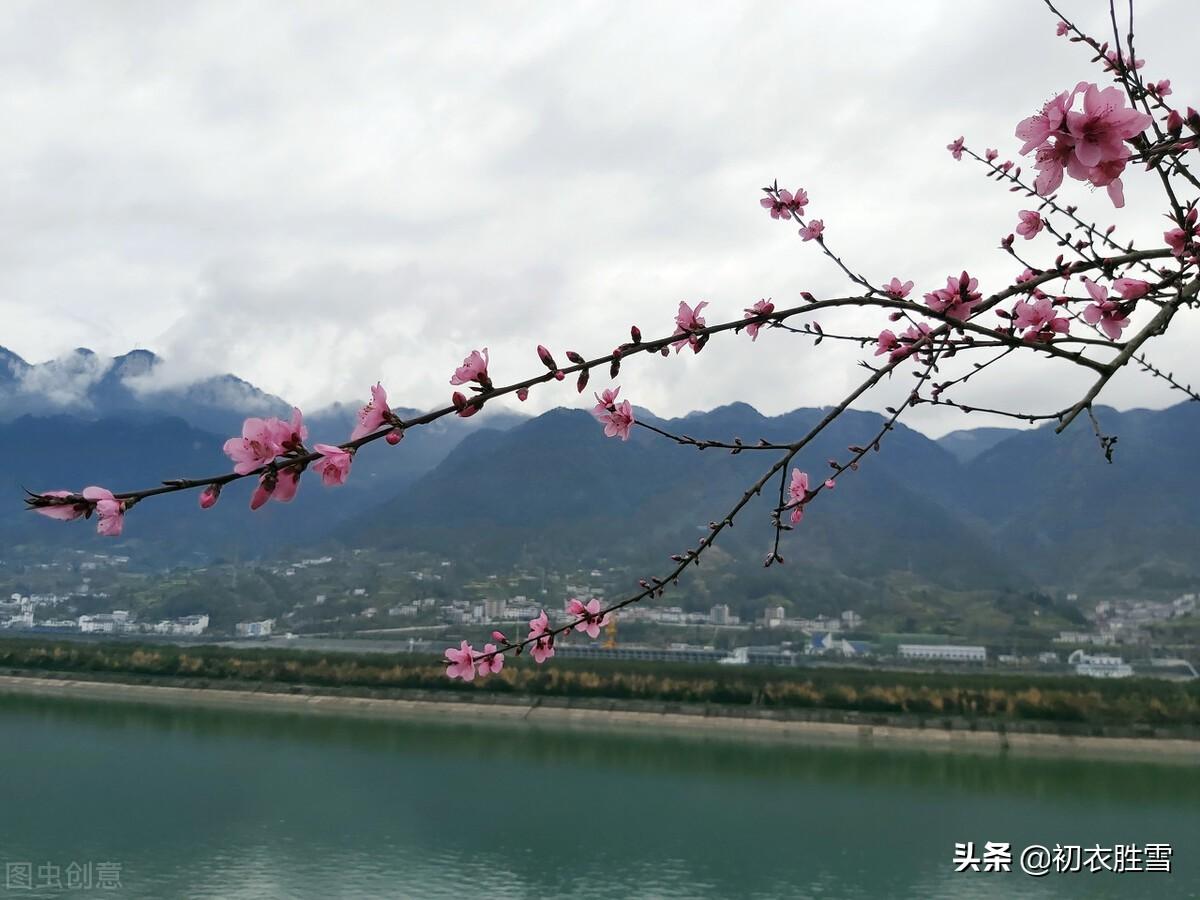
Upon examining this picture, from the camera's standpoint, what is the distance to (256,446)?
1.00m

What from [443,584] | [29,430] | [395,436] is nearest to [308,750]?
[395,436]

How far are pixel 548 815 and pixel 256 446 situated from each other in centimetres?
1396

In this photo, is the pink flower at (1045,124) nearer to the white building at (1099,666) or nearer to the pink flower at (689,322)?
the pink flower at (689,322)

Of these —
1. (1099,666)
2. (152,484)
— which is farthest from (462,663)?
(152,484)

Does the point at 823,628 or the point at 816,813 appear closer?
the point at 816,813

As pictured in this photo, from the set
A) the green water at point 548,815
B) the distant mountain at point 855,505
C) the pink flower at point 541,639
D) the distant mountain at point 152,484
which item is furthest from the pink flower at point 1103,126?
the distant mountain at point 152,484

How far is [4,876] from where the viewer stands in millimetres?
9734

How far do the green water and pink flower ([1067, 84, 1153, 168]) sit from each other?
10705 mm

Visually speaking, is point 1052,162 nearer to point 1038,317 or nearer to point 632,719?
point 1038,317

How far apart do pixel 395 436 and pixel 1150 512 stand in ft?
425

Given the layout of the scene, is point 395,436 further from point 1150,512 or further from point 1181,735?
point 1150,512

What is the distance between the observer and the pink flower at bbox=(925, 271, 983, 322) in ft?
5.39

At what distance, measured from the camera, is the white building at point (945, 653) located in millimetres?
49656

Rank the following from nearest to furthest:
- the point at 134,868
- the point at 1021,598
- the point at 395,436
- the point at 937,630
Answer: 1. the point at 395,436
2. the point at 134,868
3. the point at 937,630
4. the point at 1021,598
